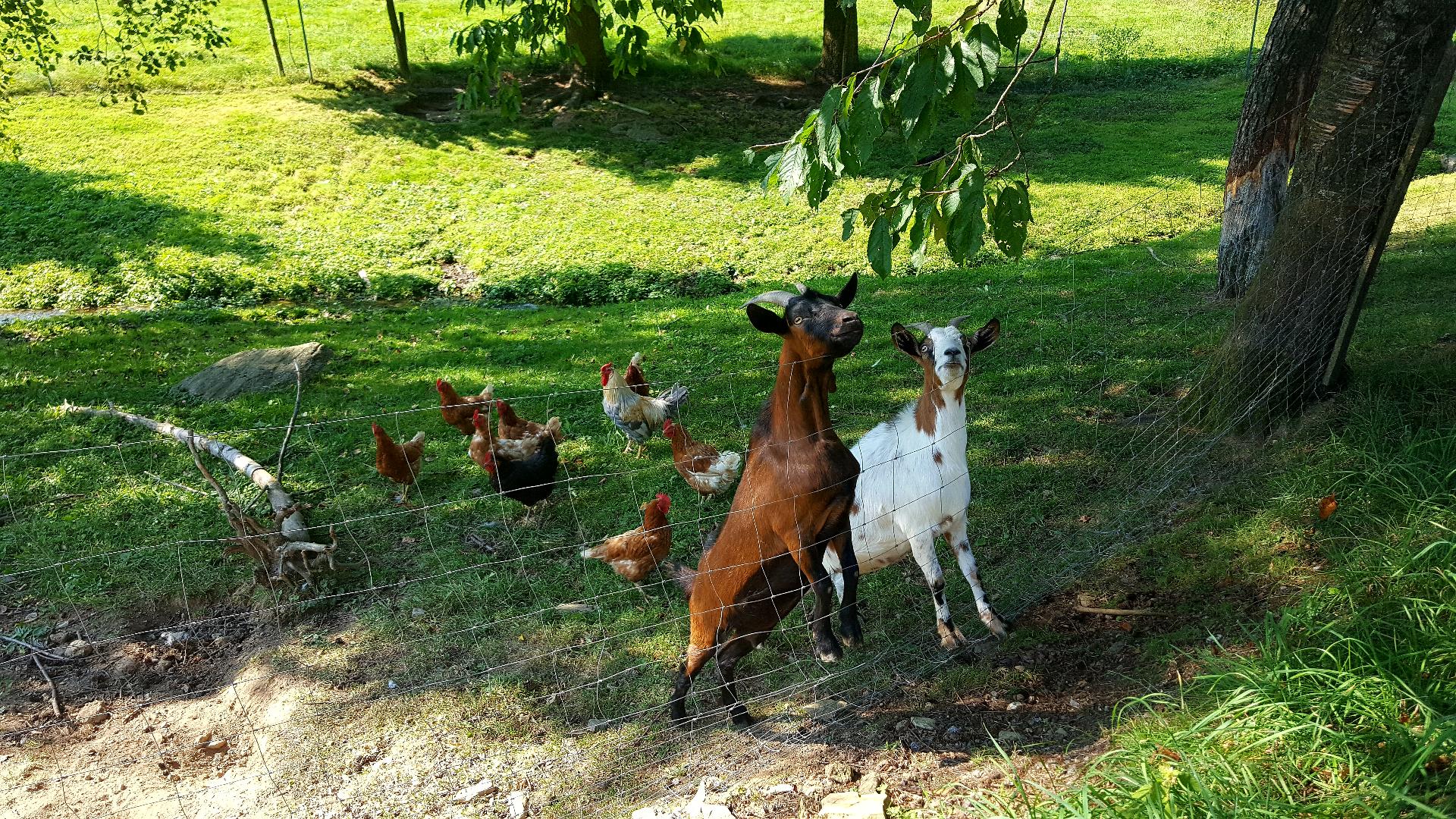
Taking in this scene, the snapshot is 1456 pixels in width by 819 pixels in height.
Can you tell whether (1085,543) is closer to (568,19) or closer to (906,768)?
(906,768)

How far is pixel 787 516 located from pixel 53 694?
4055 millimetres

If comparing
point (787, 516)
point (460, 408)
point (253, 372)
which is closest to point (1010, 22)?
point (787, 516)

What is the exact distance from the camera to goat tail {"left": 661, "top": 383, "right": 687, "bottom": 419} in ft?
24.3

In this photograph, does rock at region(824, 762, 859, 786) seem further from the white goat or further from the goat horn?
the goat horn

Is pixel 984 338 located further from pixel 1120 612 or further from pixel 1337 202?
pixel 1337 202

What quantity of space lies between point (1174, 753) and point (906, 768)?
1124 mm

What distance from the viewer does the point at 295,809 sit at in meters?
4.47

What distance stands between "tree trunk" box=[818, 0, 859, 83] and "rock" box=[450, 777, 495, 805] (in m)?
15.7

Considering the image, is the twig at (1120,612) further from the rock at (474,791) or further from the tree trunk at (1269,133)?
the tree trunk at (1269,133)

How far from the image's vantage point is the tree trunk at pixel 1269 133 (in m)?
7.55

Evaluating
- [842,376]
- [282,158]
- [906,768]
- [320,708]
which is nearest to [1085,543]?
[906,768]

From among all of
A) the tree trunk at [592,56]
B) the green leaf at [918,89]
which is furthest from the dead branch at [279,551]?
the tree trunk at [592,56]

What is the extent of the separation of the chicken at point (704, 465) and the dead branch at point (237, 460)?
2.31m

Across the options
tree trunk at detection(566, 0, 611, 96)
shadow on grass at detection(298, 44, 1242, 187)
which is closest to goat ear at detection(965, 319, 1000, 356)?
shadow on grass at detection(298, 44, 1242, 187)
